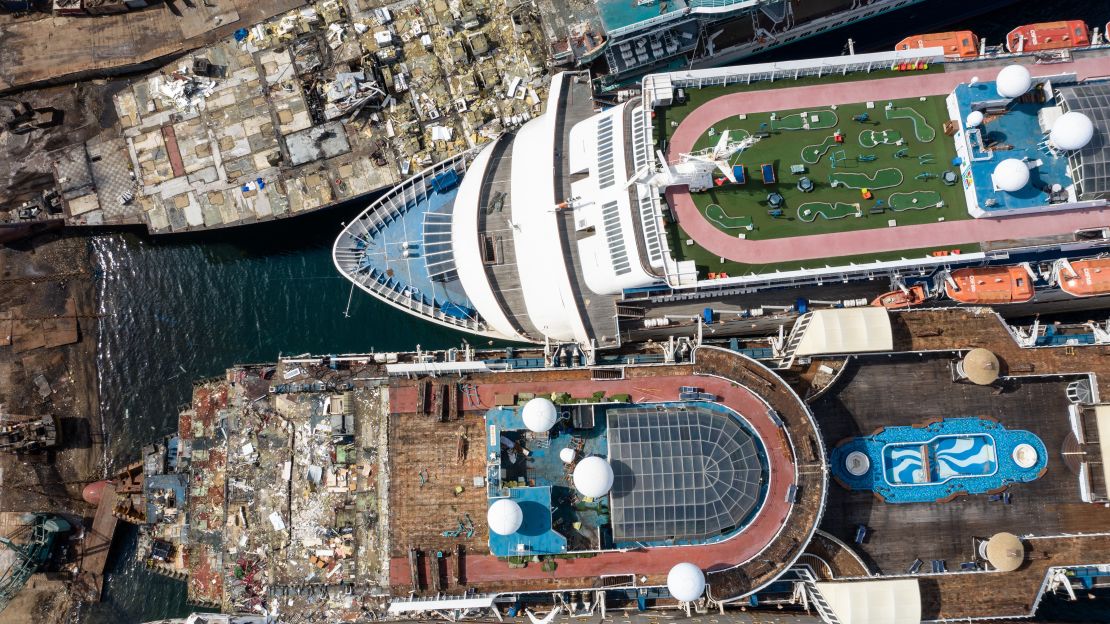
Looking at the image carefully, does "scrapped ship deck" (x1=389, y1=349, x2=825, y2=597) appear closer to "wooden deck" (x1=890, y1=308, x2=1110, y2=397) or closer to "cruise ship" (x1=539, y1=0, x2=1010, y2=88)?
"wooden deck" (x1=890, y1=308, x2=1110, y2=397)

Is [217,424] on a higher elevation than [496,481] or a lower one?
higher

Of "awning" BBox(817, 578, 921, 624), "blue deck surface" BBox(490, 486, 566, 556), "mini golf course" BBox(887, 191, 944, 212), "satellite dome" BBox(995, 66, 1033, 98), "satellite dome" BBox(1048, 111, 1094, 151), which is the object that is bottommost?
"awning" BBox(817, 578, 921, 624)

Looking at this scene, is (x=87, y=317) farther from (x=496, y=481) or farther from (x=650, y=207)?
(x=650, y=207)

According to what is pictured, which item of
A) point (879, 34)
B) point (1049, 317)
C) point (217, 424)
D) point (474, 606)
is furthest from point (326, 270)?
point (1049, 317)

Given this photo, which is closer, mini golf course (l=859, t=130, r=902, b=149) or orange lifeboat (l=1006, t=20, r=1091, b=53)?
mini golf course (l=859, t=130, r=902, b=149)

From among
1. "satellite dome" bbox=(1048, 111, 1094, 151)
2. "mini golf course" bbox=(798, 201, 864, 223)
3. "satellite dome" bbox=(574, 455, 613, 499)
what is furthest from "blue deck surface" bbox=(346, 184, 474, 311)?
"satellite dome" bbox=(1048, 111, 1094, 151)

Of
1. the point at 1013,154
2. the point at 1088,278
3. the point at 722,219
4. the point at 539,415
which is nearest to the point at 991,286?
the point at 1088,278

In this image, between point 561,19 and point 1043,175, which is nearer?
point 1043,175

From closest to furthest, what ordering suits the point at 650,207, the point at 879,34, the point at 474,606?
the point at 474,606
the point at 650,207
the point at 879,34
